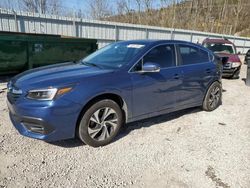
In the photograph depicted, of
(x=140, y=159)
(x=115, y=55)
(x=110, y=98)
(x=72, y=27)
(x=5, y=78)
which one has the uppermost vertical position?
(x=72, y=27)

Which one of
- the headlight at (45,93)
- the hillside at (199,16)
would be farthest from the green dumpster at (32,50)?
the hillside at (199,16)

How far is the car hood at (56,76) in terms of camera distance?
3277 millimetres

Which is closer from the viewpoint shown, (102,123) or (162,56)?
(102,123)

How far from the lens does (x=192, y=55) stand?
16.6 ft

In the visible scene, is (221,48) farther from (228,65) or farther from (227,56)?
(228,65)

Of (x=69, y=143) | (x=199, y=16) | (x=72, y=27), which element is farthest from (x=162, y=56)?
(x=199, y=16)

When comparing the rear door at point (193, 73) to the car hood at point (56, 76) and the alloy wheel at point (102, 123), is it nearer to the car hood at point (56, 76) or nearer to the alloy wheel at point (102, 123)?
the alloy wheel at point (102, 123)

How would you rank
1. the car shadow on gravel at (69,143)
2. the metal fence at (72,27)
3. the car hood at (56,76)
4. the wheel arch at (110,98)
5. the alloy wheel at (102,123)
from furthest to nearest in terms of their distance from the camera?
1. the metal fence at (72,27)
2. the car shadow on gravel at (69,143)
3. the alloy wheel at (102,123)
4. the wheel arch at (110,98)
5. the car hood at (56,76)

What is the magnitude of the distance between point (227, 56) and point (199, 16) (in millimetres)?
29458

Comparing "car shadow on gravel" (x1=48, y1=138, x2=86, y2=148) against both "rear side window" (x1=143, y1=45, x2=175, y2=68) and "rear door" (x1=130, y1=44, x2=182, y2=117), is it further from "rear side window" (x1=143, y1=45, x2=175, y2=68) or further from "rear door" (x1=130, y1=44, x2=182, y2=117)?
"rear side window" (x1=143, y1=45, x2=175, y2=68)

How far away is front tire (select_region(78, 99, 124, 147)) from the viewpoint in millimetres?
3449

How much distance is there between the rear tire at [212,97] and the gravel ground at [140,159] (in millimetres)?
877

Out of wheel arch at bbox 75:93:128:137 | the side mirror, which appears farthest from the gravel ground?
the side mirror

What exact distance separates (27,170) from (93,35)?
11466 mm
